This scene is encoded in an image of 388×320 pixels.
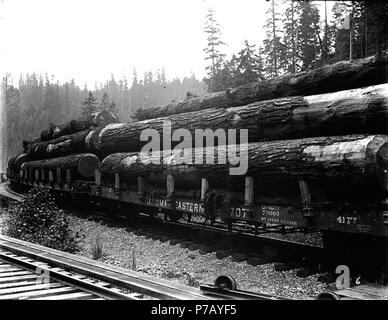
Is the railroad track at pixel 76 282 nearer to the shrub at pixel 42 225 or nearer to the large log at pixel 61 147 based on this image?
the shrub at pixel 42 225

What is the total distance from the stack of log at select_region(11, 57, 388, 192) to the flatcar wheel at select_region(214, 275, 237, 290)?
2479 millimetres

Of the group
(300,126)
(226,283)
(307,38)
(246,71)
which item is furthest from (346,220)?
(307,38)

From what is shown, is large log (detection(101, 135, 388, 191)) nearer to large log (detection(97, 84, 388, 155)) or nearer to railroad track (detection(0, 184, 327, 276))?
large log (detection(97, 84, 388, 155))

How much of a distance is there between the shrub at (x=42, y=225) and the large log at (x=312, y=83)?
4.62 metres

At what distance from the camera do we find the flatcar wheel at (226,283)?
182 inches

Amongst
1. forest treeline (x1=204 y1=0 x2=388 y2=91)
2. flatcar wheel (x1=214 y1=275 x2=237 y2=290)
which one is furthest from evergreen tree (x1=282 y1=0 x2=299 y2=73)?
flatcar wheel (x1=214 y1=275 x2=237 y2=290)

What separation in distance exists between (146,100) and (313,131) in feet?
344

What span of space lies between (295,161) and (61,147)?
40.3ft

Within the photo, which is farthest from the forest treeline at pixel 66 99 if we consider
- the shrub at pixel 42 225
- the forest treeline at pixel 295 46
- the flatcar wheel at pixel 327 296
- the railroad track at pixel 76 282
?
the flatcar wheel at pixel 327 296

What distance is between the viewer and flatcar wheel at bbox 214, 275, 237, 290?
4613 mm
